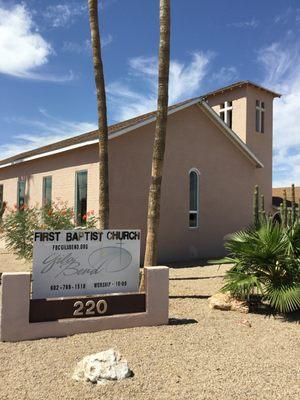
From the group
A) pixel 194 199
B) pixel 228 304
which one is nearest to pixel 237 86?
pixel 194 199

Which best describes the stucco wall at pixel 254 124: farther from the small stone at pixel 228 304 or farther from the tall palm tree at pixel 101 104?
the small stone at pixel 228 304

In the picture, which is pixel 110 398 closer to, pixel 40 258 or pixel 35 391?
pixel 35 391

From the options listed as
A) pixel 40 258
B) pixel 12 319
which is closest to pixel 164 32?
Answer: pixel 40 258

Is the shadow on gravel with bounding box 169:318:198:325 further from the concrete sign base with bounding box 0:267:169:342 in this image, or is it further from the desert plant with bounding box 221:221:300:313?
the desert plant with bounding box 221:221:300:313

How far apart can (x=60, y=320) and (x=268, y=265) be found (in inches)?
143

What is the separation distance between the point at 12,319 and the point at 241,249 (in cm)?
397

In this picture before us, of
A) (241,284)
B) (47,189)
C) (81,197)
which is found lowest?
(241,284)

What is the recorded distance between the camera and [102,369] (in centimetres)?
462

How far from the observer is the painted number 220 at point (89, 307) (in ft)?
20.5

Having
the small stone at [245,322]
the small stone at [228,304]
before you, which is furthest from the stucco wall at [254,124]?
the small stone at [245,322]

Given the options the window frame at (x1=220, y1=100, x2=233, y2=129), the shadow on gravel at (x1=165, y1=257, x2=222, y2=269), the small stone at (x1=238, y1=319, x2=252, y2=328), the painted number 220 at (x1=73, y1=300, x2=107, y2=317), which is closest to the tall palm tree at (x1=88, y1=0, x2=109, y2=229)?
the painted number 220 at (x1=73, y1=300, x2=107, y2=317)

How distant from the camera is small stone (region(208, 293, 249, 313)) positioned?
7.75m

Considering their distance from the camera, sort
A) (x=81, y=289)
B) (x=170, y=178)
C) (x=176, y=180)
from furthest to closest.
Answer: (x=176, y=180) → (x=170, y=178) → (x=81, y=289)

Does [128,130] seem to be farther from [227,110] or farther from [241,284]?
[227,110]
